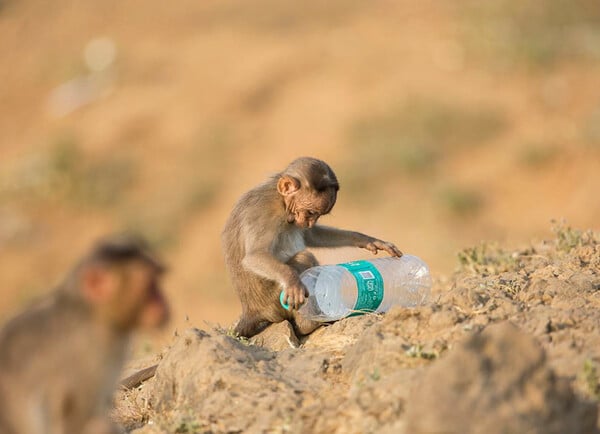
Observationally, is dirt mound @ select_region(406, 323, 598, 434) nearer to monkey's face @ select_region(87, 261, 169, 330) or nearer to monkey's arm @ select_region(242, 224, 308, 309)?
monkey's face @ select_region(87, 261, 169, 330)

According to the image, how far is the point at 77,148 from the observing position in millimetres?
23031

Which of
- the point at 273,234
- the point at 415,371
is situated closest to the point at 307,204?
the point at 273,234

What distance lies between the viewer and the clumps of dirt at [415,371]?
178 inches

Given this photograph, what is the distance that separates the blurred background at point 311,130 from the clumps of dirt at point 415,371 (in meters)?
9.27

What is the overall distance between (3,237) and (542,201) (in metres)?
11.6

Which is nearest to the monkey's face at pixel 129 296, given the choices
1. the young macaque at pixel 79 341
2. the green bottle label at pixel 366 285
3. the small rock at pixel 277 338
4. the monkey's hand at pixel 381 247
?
the young macaque at pixel 79 341

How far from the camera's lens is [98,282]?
436cm

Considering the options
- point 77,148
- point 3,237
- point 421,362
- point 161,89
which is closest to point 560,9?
point 161,89

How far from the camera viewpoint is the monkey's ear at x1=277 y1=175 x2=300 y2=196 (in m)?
7.67

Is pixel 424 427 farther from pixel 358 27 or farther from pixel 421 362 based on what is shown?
pixel 358 27

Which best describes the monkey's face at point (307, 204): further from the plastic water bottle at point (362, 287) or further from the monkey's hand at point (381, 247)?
the monkey's hand at point (381, 247)

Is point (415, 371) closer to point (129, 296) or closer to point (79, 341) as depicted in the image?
point (129, 296)

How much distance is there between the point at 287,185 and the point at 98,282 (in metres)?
3.50

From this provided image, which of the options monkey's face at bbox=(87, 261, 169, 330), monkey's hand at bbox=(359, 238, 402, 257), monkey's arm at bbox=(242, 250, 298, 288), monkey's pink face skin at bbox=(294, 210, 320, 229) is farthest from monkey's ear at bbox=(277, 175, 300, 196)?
monkey's face at bbox=(87, 261, 169, 330)
